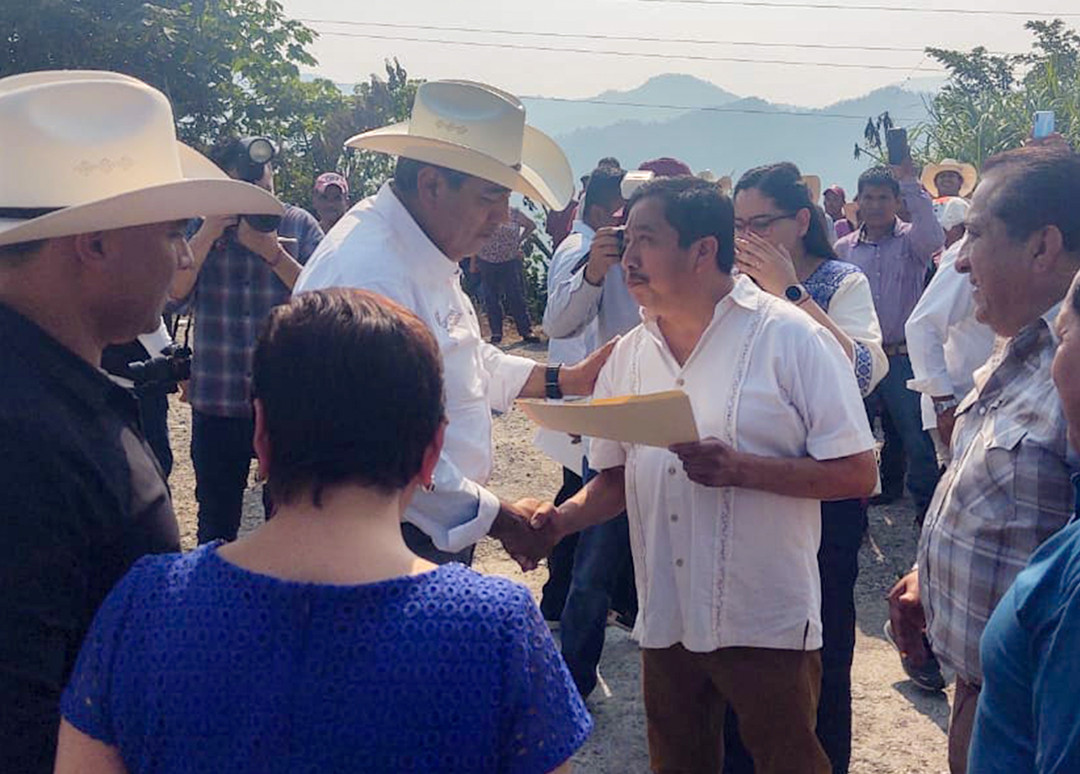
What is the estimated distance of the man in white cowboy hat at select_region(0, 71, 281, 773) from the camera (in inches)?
59.8

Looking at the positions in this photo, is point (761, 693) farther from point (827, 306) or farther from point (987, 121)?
point (987, 121)

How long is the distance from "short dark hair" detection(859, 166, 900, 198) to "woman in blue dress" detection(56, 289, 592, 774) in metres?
5.63

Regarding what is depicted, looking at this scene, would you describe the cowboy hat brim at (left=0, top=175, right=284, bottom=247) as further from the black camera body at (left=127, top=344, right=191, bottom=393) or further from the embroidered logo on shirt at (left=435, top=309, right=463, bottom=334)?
the embroidered logo on shirt at (left=435, top=309, right=463, bottom=334)

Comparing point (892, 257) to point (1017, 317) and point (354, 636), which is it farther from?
point (354, 636)

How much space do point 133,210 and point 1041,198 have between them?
177 cm

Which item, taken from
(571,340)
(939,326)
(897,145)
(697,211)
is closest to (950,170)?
(897,145)

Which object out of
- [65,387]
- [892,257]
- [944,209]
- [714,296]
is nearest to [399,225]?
[714,296]

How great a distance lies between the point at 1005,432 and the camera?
2.09 m

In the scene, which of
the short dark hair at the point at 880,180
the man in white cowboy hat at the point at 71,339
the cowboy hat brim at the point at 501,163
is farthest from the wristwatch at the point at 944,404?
the man in white cowboy hat at the point at 71,339

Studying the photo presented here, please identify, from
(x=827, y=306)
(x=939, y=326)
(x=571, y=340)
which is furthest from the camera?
(x=939, y=326)

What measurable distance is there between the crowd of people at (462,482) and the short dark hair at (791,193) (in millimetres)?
23

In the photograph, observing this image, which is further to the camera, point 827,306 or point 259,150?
point 259,150

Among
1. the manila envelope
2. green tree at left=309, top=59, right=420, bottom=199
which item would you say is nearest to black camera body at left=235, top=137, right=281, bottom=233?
the manila envelope

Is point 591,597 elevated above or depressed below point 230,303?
below
